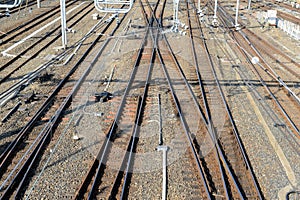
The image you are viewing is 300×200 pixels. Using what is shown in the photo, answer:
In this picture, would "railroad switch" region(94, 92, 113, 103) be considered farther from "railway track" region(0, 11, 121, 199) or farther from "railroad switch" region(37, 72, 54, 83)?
"railroad switch" region(37, 72, 54, 83)

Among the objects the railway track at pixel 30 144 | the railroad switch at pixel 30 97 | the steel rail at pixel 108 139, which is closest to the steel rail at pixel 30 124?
the railway track at pixel 30 144

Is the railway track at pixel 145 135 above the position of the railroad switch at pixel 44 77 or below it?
below

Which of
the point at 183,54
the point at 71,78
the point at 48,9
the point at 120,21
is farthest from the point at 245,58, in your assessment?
the point at 48,9

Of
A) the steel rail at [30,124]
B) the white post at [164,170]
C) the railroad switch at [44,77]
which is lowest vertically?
the white post at [164,170]

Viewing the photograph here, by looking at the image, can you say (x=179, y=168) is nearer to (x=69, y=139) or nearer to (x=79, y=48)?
(x=69, y=139)

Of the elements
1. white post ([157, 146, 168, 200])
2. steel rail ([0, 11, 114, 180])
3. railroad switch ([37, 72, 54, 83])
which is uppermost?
railroad switch ([37, 72, 54, 83])

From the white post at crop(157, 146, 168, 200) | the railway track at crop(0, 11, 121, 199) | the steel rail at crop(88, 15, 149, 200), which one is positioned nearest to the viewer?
the white post at crop(157, 146, 168, 200)

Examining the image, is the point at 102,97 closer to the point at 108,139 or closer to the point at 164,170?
the point at 108,139

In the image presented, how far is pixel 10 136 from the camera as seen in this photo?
27.9 feet

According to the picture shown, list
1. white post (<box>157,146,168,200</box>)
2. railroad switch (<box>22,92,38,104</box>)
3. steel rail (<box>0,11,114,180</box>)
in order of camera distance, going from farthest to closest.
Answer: railroad switch (<box>22,92,38,104</box>), steel rail (<box>0,11,114,180</box>), white post (<box>157,146,168,200</box>)

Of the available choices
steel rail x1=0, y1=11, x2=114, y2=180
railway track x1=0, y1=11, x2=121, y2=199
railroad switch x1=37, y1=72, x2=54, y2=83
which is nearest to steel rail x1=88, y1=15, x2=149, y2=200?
railway track x1=0, y1=11, x2=121, y2=199

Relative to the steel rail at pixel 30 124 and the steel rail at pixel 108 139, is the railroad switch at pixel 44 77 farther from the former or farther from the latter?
the steel rail at pixel 108 139

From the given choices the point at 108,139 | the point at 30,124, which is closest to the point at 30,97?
the point at 30,124

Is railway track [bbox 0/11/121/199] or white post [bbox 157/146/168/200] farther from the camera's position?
railway track [bbox 0/11/121/199]
